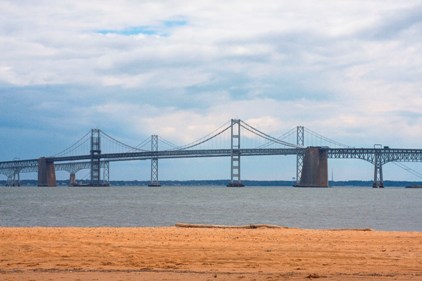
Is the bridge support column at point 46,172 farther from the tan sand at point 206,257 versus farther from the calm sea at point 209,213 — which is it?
the tan sand at point 206,257

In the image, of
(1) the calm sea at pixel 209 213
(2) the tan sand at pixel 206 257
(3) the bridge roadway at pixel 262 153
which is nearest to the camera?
(2) the tan sand at pixel 206 257

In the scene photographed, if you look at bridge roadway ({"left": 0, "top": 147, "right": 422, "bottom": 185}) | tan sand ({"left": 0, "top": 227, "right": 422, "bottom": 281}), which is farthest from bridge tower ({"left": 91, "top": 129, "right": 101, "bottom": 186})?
tan sand ({"left": 0, "top": 227, "right": 422, "bottom": 281})

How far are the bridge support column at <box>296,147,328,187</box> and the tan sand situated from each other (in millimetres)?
83256

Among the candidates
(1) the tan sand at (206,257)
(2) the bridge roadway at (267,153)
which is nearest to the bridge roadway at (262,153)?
(2) the bridge roadway at (267,153)

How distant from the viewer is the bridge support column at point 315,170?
98375 millimetres

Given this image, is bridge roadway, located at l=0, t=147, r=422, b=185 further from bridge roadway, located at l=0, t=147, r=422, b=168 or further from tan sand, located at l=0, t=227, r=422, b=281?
tan sand, located at l=0, t=227, r=422, b=281

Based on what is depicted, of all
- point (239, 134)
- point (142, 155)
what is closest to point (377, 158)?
point (239, 134)

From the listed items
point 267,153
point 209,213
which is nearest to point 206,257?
point 209,213

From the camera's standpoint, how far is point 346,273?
9844 mm

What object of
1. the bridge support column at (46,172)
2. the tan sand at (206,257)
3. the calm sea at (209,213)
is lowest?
the calm sea at (209,213)

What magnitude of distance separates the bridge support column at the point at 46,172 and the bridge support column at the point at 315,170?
3497cm

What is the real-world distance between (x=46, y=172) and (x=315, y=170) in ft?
123

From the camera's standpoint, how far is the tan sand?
959 cm

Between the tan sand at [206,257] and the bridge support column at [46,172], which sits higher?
the bridge support column at [46,172]
